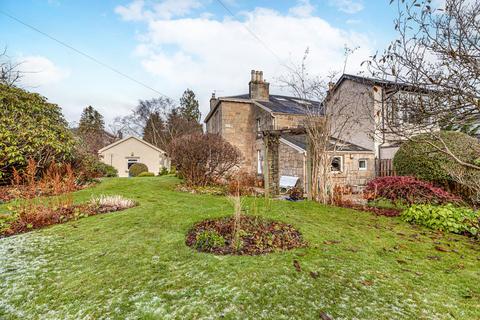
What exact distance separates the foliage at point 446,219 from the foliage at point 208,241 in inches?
187

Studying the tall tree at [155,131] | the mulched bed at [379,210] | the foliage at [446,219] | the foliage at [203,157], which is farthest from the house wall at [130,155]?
the foliage at [446,219]

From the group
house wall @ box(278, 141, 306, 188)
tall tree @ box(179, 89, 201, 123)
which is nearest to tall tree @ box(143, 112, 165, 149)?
tall tree @ box(179, 89, 201, 123)

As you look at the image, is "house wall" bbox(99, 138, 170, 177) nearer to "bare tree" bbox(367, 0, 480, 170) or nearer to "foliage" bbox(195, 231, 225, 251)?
"foliage" bbox(195, 231, 225, 251)

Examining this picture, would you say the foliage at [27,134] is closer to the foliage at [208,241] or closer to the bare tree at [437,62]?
the foliage at [208,241]

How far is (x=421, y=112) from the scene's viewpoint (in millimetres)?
3760

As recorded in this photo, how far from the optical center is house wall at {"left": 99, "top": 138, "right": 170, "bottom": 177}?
2516cm

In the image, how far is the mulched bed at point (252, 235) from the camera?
360 cm

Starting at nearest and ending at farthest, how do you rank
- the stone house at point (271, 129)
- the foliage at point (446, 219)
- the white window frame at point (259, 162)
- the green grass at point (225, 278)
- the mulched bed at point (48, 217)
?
the green grass at point (225, 278)
the mulched bed at point (48, 217)
the foliage at point (446, 219)
the stone house at point (271, 129)
the white window frame at point (259, 162)

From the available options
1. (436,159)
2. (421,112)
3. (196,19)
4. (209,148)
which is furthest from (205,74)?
(421,112)

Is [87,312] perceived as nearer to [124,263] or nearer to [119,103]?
[124,263]

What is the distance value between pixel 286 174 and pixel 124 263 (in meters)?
12.0

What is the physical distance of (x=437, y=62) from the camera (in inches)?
161

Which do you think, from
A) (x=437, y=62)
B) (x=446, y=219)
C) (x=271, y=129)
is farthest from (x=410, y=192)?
(x=271, y=129)

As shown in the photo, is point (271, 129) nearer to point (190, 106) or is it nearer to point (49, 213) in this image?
point (49, 213)
